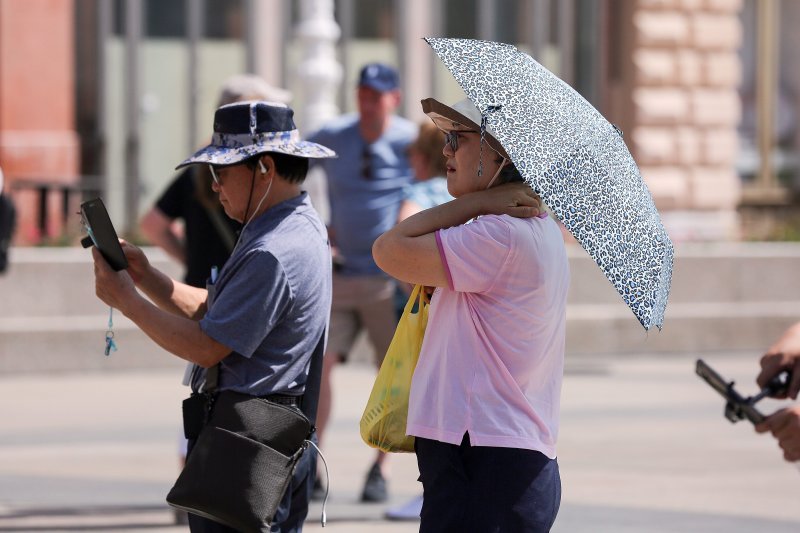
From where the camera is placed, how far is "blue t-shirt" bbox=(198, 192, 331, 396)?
4293 mm

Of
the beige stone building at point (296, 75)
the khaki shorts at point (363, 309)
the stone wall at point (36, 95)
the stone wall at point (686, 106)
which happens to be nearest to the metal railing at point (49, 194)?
the beige stone building at point (296, 75)

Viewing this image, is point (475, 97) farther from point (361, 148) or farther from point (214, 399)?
point (361, 148)

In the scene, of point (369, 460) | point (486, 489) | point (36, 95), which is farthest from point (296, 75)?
point (486, 489)

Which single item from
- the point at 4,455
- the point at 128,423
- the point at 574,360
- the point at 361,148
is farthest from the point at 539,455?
the point at 574,360

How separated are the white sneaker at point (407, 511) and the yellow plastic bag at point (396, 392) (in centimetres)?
296

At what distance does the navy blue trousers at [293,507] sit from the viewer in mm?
4371

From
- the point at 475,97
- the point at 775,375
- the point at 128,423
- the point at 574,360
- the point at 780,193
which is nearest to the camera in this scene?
the point at 475,97

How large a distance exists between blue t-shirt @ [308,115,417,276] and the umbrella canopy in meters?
3.97

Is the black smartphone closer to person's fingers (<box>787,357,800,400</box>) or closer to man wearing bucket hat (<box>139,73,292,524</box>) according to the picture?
person's fingers (<box>787,357,800,400</box>)

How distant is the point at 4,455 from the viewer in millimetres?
8859

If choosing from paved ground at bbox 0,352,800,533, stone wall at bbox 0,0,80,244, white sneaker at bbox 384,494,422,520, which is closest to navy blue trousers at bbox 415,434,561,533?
paved ground at bbox 0,352,800,533

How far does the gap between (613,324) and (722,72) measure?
616 centimetres

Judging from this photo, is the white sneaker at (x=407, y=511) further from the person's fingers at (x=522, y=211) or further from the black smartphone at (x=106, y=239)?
the person's fingers at (x=522, y=211)

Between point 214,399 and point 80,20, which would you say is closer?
point 214,399
